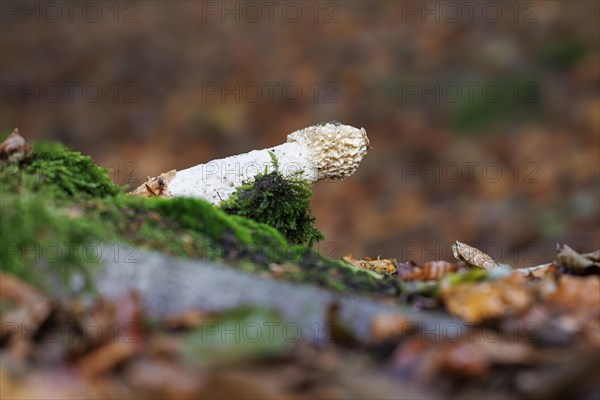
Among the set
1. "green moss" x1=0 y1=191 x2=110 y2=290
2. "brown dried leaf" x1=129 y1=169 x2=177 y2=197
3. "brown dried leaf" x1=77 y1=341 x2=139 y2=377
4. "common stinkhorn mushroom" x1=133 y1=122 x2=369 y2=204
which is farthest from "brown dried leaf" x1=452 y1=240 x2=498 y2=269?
"brown dried leaf" x1=77 y1=341 x2=139 y2=377

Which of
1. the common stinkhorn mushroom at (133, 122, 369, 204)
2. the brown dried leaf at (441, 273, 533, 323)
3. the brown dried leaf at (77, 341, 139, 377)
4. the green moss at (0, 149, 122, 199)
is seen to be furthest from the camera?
the common stinkhorn mushroom at (133, 122, 369, 204)

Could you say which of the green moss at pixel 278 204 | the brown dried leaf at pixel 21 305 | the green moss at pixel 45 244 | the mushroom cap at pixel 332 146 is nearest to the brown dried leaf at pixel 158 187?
the green moss at pixel 278 204

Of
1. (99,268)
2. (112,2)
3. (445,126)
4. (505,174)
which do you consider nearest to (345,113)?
(445,126)

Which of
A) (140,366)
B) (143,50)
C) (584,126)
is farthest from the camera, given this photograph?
(143,50)

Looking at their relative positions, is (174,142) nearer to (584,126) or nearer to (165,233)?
(584,126)

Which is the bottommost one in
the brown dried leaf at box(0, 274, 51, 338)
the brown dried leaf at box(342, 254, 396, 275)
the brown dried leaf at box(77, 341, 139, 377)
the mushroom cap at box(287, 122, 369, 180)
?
the brown dried leaf at box(77, 341, 139, 377)

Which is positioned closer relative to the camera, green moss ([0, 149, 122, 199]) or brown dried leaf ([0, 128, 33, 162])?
green moss ([0, 149, 122, 199])

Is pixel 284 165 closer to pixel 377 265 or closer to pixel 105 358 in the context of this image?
pixel 377 265

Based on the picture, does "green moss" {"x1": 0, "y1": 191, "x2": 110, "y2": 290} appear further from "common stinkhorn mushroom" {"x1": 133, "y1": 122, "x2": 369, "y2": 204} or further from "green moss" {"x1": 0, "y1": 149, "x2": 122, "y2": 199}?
"common stinkhorn mushroom" {"x1": 133, "y1": 122, "x2": 369, "y2": 204}
